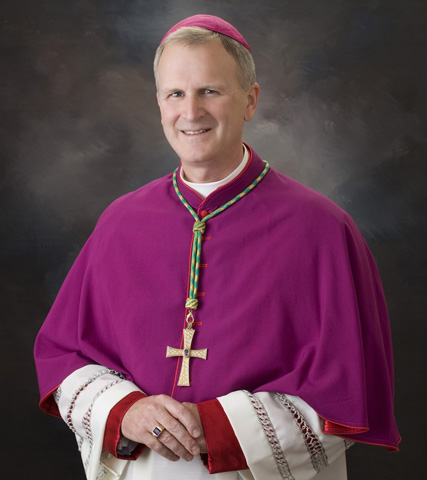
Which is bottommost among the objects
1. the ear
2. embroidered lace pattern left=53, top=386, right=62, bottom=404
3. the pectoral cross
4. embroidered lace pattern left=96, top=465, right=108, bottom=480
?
embroidered lace pattern left=96, top=465, right=108, bottom=480

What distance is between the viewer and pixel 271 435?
2355 millimetres

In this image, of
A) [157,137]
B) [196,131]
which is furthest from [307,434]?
[157,137]

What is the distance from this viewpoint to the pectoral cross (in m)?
2.53

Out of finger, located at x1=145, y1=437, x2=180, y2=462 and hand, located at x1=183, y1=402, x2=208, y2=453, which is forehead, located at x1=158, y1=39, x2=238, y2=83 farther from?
finger, located at x1=145, y1=437, x2=180, y2=462

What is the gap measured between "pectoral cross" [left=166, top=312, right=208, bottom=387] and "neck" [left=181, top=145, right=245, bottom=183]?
0.56 m

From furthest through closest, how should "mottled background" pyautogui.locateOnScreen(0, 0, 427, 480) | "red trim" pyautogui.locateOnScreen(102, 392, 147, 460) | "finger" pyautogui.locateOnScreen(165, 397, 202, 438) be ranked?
"mottled background" pyautogui.locateOnScreen(0, 0, 427, 480) → "red trim" pyautogui.locateOnScreen(102, 392, 147, 460) → "finger" pyautogui.locateOnScreen(165, 397, 202, 438)

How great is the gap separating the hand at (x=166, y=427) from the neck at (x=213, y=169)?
84 cm

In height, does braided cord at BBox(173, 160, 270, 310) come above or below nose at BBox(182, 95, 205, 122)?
below

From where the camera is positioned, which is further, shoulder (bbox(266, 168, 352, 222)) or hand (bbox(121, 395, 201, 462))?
shoulder (bbox(266, 168, 352, 222))

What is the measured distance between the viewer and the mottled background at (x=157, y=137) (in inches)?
172

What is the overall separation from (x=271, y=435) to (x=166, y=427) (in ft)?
1.11

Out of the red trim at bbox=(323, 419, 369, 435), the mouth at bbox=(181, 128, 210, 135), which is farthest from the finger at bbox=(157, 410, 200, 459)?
the mouth at bbox=(181, 128, 210, 135)

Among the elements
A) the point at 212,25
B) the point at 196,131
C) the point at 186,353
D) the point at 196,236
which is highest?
the point at 212,25

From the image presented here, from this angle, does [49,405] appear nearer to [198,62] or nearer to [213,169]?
[213,169]
